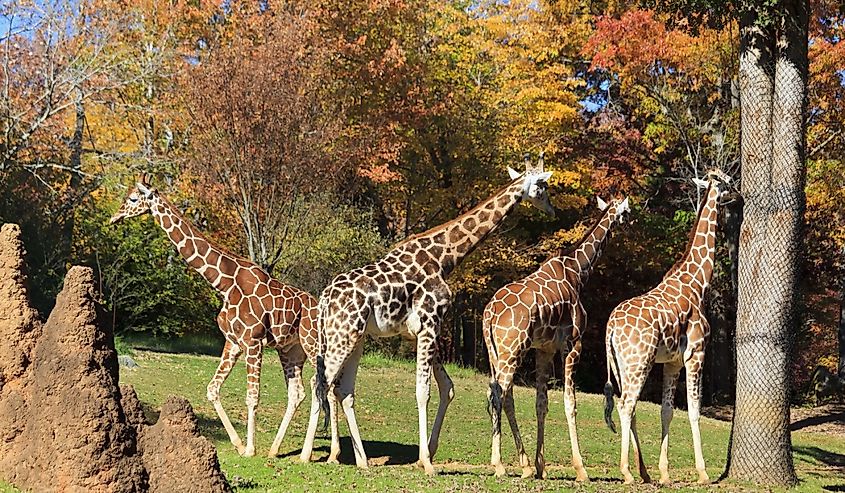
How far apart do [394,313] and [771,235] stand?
590 cm

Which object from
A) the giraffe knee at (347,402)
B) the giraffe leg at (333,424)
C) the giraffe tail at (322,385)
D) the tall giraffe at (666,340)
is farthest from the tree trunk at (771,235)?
the giraffe tail at (322,385)

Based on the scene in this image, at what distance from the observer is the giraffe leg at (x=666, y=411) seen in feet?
46.2

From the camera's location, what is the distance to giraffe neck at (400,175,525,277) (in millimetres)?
14070

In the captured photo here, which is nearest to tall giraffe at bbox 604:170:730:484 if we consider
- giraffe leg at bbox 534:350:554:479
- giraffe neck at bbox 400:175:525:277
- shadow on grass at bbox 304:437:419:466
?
giraffe leg at bbox 534:350:554:479

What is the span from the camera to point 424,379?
43.4 ft

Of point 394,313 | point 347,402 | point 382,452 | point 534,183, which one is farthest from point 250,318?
point 534,183

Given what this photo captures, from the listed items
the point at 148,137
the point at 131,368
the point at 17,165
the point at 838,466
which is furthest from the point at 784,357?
the point at 148,137

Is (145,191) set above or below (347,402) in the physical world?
above

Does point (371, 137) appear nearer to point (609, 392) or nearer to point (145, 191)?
point (145, 191)

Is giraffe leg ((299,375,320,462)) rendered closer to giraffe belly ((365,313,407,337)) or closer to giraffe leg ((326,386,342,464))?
giraffe leg ((326,386,342,464))

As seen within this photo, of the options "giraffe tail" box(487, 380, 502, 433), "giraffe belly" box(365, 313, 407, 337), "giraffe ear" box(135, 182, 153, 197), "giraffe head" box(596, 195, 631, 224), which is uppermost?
"giraffe head" box(596, 195, 631, 224)

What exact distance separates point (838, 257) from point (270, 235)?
19.4m

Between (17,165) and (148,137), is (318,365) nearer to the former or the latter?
(17,165)

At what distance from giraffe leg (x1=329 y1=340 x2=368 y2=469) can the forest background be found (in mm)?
10822
